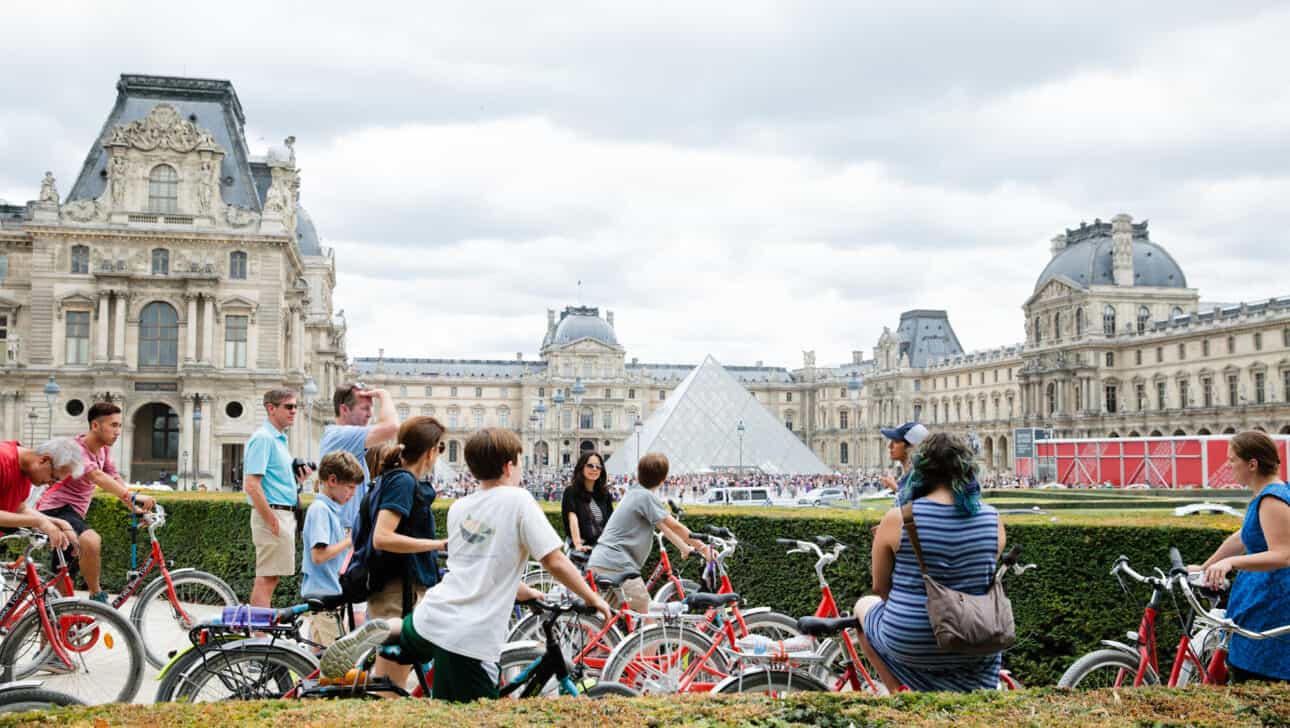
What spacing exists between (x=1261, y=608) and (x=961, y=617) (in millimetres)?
1575

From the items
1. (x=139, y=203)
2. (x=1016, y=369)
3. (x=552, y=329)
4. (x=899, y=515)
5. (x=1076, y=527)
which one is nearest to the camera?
(x=899, y=515)

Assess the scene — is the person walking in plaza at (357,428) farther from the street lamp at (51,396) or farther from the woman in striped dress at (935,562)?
the street lamp at (51,396)

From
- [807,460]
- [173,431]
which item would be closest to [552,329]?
[807,460]

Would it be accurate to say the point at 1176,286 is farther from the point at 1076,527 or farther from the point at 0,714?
the point at 0,714

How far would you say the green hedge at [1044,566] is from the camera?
244 inches

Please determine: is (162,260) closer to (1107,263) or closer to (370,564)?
(370,564)

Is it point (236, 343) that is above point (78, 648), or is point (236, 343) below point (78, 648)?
above

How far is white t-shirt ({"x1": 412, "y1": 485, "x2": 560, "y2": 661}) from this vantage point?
348cm

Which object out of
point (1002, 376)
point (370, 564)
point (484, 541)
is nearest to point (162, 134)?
point (370, 564)

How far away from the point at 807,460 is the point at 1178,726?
47.6m

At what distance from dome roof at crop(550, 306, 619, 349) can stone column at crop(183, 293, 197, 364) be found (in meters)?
60.9

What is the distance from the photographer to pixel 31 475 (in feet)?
16.9

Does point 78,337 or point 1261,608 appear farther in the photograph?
point 78,337

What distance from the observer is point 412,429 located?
420 centimetres
